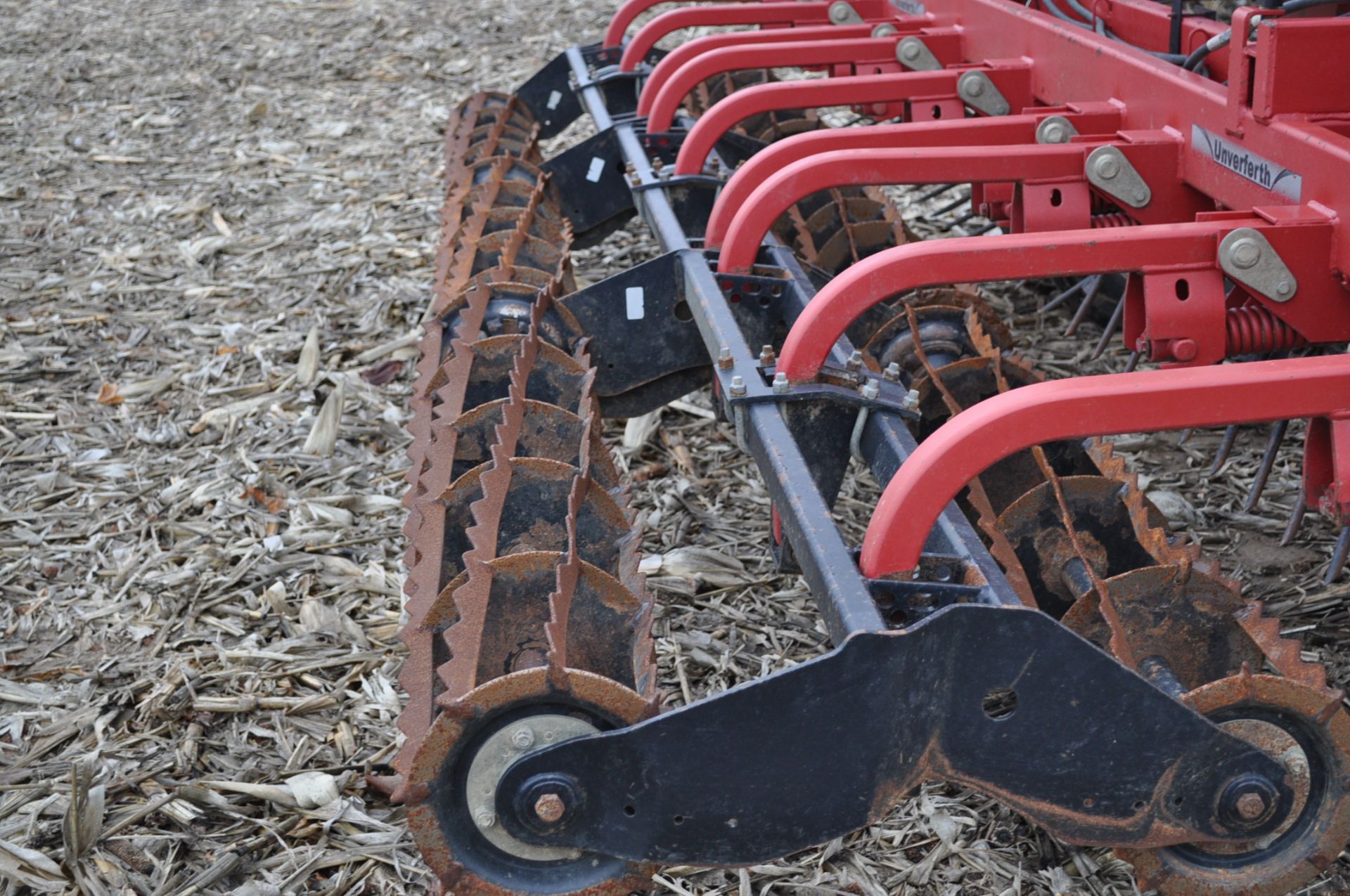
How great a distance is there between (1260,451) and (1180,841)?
6.03ft

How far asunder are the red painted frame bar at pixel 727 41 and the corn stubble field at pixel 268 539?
944mm

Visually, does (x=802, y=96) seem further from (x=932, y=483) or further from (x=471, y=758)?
(x=471, y=758)

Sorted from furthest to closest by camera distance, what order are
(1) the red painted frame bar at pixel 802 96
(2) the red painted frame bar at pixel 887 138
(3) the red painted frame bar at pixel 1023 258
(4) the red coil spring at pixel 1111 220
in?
1. (1) the red painted frame bar at pixel 802 96
2. (4) the red coil spring at pixel 1111 220
3. (2) the red painted frame bar at pixel 887 138
4. (3) the red painted frame bar at pixel 1023 258

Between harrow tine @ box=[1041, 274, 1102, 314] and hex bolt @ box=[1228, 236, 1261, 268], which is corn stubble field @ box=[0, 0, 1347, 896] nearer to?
harrow tine @ box=[1041, 274, 1102, 314]

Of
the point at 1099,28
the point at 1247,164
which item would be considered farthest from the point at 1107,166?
the point at 1099,28

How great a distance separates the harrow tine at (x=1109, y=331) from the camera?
3.41 m

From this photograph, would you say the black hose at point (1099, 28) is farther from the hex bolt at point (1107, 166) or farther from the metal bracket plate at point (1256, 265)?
the metal bracket plate at point (1256, 265)

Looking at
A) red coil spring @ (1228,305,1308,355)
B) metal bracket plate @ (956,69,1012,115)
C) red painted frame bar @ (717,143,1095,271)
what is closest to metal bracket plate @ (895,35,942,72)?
metal bracket plate @ (956,69,1012,115)

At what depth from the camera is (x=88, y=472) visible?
11.7 feet

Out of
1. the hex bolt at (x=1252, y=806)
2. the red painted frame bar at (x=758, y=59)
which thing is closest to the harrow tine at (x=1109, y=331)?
the red painted frame bar at (x=758, y=59)

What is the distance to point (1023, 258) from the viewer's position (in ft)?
7.08

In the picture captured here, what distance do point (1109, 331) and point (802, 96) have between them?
39.7 inches

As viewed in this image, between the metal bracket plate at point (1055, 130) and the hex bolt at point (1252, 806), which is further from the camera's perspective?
the metal bracket plate at point (1055, 130)

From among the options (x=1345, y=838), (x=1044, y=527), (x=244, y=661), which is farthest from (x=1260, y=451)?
(x=244, y=661)
